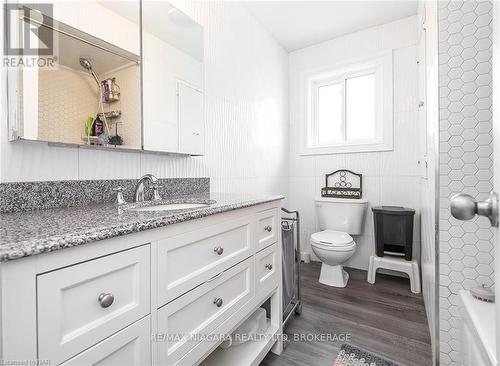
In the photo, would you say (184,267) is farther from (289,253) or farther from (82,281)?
(289,253)

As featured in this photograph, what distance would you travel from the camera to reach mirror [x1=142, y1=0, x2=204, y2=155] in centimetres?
132

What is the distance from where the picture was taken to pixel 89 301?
548mm

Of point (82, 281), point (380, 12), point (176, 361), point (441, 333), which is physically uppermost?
point (380, 12)

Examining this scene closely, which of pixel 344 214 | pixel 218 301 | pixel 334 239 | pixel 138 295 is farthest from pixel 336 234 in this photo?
pixel 138 295

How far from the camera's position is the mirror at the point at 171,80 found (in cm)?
132

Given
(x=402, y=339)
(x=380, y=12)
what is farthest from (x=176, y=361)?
(x=380, y=12)

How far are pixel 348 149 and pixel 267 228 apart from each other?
1714 mm

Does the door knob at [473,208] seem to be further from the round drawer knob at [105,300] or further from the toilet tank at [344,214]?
the toilet tank at [344,214]

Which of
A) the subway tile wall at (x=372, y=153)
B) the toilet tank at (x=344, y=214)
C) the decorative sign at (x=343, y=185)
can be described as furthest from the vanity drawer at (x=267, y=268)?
the subway tile wall at (x=372, y=153)

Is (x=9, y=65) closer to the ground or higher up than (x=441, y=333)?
higher up

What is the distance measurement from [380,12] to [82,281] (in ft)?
9.42

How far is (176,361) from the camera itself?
0.76m

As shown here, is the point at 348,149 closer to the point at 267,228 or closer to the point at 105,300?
the point at 267,228

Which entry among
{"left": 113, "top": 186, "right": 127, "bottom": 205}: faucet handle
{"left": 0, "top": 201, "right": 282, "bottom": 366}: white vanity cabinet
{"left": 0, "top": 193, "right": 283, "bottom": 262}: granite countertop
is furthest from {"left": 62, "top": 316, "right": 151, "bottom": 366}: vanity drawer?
{"left": 113, "top": 186, "right": 127, "bottom": 205}: faucet handle
